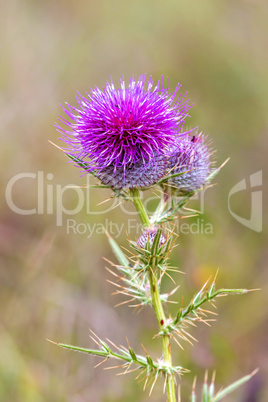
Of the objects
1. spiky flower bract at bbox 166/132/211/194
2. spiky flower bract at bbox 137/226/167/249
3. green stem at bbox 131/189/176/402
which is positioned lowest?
green stem at bbox 131/189/176/402

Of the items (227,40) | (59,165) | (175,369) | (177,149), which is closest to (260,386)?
(175,369)

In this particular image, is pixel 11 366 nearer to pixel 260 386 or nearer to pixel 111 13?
pixel 260 386

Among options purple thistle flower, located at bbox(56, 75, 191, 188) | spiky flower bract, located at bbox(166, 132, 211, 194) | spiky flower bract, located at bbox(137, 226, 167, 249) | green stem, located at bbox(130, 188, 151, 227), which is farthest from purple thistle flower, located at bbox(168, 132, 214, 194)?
spiky flower bract, located at bbox(137, 226, 167, 249)

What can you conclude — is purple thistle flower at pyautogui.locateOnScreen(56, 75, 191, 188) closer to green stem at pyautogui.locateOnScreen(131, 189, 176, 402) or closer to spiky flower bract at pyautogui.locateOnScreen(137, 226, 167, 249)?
green stem at pyautogui.locateOnScreen(131, 189, 176, 402)

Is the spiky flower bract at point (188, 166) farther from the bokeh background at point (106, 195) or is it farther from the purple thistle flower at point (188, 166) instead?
the bokeh background at point (106, 195)

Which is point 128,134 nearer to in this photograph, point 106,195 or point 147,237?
point 147,237

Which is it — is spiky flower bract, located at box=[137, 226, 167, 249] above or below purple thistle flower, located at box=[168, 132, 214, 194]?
below
